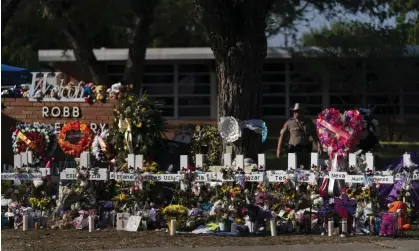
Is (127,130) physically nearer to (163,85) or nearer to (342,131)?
(342,131)

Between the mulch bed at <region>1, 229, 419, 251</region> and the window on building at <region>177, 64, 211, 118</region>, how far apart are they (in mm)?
18103

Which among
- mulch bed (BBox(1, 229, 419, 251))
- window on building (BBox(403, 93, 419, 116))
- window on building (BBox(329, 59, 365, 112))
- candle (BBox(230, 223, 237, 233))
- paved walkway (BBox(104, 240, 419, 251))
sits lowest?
paved walkway (BBox(104, 240, 419, 251))

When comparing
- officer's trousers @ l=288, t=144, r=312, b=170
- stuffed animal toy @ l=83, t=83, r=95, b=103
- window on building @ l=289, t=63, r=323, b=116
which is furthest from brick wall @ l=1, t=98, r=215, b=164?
window on building @ l=289, t=63, r=323, b=116

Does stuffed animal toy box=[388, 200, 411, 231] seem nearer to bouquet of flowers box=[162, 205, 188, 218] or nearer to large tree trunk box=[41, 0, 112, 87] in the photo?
bouquet of flowers box=[162, 205, 188, 218]

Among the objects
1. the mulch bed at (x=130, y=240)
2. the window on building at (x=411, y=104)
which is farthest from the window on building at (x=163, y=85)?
the mulch bed at (x=130, y=240)

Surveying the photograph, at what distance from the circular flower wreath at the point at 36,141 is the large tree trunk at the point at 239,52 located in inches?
110

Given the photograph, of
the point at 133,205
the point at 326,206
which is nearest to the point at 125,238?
the point at 133,205

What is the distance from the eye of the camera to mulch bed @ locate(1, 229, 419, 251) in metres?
10.1

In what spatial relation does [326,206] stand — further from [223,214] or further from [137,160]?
[137,160]

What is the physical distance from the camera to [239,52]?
40.3 feet

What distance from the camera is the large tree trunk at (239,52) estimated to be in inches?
480

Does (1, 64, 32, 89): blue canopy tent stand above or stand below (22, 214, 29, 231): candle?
above

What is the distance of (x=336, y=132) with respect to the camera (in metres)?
12.0

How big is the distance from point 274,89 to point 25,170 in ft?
56.6
